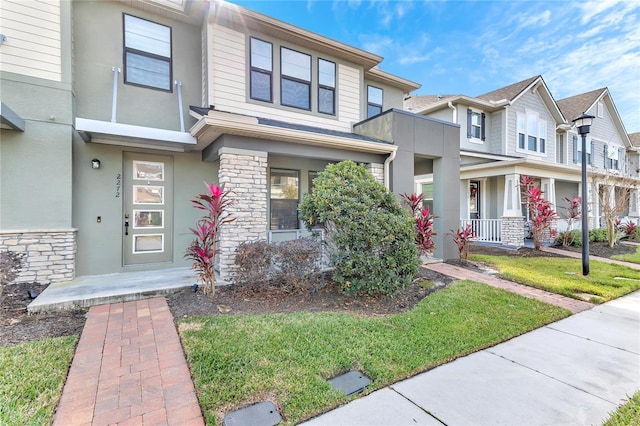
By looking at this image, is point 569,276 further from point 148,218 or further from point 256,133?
point 148,218

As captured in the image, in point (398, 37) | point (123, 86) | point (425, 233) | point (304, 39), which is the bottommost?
point (425, 233)

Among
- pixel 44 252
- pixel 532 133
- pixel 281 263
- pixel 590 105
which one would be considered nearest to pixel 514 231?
pixel 532 133

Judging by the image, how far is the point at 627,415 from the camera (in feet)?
7.78

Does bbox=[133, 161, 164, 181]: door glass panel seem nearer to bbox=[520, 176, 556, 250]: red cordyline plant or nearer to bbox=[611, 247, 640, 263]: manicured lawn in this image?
bbox=[520, 176, 556, 250]: red cordyline plant

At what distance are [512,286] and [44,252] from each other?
379 inches

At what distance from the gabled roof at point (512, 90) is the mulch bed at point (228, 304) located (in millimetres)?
13057

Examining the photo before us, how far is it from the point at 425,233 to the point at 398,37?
9.87 m

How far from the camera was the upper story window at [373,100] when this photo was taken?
10.0 m

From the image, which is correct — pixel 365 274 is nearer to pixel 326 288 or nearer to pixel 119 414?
pixel 326 288

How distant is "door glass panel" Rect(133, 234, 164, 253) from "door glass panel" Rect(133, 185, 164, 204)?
0.83 metres

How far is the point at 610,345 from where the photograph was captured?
365 centimetres

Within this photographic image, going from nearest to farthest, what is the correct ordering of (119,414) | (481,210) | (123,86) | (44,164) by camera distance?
1. (119,414)
2. (44,164)
3. (123,86)
4. (481,210)

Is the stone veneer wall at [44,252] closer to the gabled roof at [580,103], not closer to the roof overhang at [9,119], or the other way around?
the roof overhang at [9,119]

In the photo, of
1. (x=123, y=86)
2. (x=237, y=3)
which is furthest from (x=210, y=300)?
(x=237, y=3)
